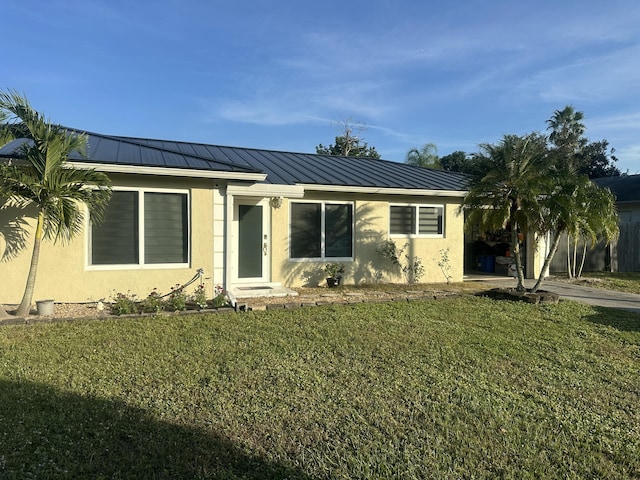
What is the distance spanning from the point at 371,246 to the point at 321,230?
1530 millimetres

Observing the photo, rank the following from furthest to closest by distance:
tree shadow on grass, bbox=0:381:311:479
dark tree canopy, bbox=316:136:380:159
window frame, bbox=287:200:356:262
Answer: dark tree canopy, bbox=316:136:380:159 → window frame, bbox=287:200:356:262 → tree shadow on grass, bbox=0:381:311:479

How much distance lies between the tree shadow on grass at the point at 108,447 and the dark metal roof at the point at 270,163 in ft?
16.5

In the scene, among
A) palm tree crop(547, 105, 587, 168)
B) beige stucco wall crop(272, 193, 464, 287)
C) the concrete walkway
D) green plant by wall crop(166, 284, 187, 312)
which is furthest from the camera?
palm tree crop(547, 105, 587, 168)

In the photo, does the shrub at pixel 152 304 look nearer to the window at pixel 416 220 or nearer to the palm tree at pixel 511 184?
the window at pixel 416 220

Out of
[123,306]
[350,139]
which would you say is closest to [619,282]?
[123,306]

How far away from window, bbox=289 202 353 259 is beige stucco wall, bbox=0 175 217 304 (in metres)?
2.96

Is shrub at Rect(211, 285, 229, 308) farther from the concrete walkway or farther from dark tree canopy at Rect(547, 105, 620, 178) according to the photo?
dark tree canopy at Rect(547, 105, 620, 178)

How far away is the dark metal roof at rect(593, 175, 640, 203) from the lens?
22.4m

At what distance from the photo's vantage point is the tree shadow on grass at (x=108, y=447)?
2.84 m

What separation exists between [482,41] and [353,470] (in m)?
12.5

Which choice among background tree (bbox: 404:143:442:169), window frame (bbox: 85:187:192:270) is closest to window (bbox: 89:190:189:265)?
window frame (bbox: 85:187:192:270)

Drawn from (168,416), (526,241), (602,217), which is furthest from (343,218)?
(168,416)

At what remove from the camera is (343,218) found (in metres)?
11.5

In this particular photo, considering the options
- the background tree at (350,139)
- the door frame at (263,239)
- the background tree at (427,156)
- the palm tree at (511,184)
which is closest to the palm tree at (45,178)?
the door frame at (263,239)
